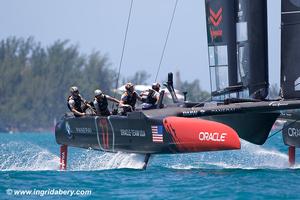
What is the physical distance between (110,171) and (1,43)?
2041 inches

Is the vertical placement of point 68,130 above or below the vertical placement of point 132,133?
below

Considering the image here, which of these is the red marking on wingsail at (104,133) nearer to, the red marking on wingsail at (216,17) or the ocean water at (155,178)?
the ocean water at (155,178)

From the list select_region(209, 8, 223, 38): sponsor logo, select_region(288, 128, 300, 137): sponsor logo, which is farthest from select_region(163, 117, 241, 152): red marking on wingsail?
select_region(288, 128, 300, 137): sponsor logo

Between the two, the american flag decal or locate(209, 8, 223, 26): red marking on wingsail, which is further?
locate(209, 8, 223, 26): red marking on wingsail

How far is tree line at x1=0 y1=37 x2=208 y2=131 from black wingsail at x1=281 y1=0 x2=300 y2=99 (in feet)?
161

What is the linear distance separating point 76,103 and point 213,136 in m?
3.13

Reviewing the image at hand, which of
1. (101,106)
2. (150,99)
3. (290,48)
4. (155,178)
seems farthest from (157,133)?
(290,48)

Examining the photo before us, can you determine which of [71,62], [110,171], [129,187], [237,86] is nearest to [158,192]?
[129,187]

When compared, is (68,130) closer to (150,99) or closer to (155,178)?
(150,99)

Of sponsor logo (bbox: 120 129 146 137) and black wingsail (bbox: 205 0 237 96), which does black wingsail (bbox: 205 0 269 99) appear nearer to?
black wingsail (bbox: 205 0 237 96)

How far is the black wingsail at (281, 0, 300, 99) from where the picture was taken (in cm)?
1373

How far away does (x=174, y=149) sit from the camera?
13328 mm

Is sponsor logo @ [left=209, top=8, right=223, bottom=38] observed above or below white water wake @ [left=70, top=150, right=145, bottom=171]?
above

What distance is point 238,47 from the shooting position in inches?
591
